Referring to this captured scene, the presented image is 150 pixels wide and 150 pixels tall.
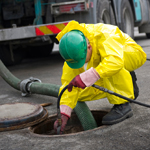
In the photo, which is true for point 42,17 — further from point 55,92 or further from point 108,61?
point 108,61

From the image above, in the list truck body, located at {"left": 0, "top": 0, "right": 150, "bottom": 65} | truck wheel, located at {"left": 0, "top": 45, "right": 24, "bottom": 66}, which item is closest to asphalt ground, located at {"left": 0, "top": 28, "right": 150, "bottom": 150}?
truck body, located at {"left": 0, "top": 0, "right": 150, "bottom": 65}

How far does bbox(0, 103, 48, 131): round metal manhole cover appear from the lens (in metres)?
2.64

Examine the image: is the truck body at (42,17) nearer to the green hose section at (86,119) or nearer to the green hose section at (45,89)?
the green hose section at (45,89)

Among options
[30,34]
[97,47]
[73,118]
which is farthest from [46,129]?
[30,34]

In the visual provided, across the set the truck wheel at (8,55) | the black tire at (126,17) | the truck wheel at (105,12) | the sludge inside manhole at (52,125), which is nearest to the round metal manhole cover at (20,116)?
the sludge inside manhole at (52,125)

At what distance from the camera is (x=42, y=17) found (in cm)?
557

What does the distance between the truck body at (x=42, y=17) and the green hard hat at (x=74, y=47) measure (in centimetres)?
275

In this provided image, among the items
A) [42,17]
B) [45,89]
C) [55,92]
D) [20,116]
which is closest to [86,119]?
[20,116]

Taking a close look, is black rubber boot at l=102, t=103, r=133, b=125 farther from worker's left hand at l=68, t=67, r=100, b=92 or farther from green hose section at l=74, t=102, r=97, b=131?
worker's left hand at l=68, t=67, r=100, b=92

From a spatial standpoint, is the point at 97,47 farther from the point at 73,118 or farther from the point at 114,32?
the point at 73,118

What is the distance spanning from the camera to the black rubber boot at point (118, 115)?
8.25ft

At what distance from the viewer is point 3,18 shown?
5.66 metres

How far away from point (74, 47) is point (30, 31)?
2.87 metres

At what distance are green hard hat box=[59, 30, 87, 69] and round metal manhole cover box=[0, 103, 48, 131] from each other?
72 cm
